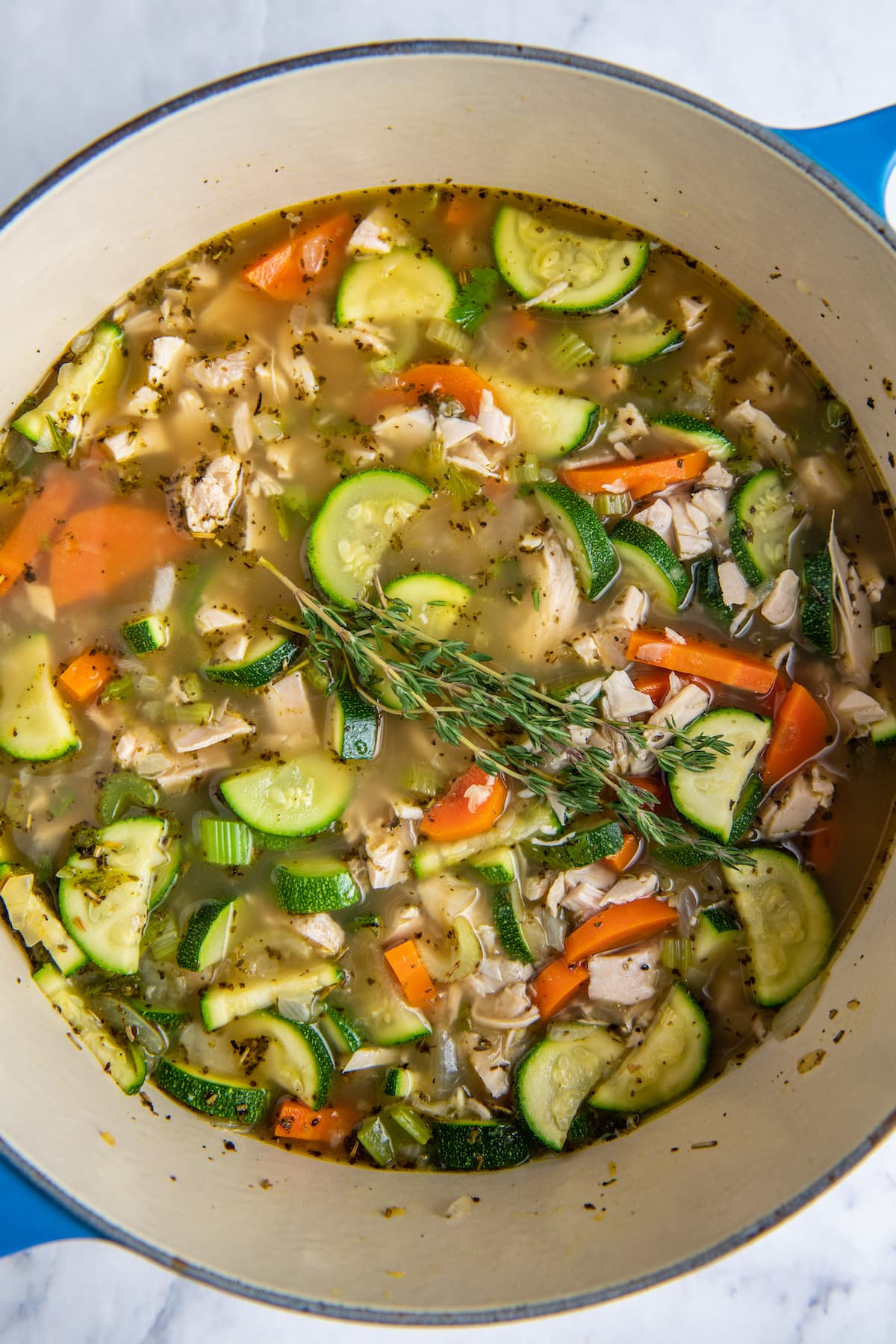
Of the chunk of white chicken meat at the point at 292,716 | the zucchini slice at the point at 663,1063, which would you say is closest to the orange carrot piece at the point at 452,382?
the chunk of white chicken meat at the point at 292,716

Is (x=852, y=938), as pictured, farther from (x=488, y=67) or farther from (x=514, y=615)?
(x=488, y=67)

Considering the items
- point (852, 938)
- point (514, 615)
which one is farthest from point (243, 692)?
point (852, 938)

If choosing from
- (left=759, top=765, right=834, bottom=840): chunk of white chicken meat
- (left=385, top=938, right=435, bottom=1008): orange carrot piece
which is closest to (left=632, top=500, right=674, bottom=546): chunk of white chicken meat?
(left=759, top=765, right=834, bottom=840): chunk of white chicken meat

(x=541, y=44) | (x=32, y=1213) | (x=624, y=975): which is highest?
(x=541, y=44)

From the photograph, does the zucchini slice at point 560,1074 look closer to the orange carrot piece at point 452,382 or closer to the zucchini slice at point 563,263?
the orange carrot piece at point 452,382

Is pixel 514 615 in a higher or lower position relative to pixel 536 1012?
higher

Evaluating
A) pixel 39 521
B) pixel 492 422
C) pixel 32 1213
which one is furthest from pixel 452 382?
pixel 32 1213

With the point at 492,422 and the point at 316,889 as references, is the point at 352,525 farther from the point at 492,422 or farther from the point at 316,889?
the point at 316,889
